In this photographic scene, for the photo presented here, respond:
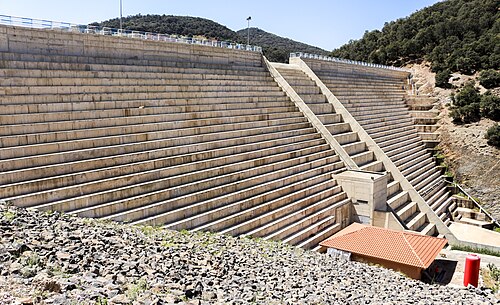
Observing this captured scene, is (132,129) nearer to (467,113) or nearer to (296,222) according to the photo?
(296,222)

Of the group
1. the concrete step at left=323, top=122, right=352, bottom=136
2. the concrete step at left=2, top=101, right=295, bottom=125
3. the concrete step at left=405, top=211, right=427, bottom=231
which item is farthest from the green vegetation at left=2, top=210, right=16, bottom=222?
the concrete step at left=323, top=122, right=352, bottom=136

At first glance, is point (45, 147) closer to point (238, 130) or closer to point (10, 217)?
point (10, 217)

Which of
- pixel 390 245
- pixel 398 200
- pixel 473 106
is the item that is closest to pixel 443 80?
pixel 473 106

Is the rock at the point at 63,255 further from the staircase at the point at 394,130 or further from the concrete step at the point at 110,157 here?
the staircase at the point at 394,130

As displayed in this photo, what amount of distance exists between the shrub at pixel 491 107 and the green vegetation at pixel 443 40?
283 inches

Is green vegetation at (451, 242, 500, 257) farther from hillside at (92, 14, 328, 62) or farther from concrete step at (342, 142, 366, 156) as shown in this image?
hillside at (92, 14, 328, 62)

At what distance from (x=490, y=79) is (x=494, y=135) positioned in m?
8.33


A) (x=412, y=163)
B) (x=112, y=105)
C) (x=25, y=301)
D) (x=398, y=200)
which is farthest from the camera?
(x=412, y=163)

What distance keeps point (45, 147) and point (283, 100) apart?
510 inches

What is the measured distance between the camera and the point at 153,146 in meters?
13.6

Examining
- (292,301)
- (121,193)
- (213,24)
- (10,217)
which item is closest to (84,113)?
(121,193)

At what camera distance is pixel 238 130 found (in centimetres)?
1720

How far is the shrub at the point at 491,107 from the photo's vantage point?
29516 millimetres

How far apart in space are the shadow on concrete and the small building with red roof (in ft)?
2.60
